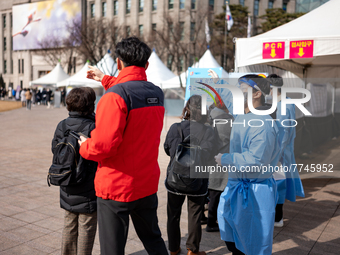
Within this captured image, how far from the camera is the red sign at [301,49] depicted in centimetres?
493

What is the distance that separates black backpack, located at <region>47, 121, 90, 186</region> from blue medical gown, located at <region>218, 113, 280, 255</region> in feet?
3.80

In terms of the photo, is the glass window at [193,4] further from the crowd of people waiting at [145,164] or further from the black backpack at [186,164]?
the black backpack at [186,164]

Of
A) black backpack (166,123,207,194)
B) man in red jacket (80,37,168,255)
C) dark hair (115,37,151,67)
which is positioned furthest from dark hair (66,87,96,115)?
black backpack (166,123,207,194)

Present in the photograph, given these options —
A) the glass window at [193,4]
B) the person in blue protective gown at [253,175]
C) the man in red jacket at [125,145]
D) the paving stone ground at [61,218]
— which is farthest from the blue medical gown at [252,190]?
the glass window at [193,4]

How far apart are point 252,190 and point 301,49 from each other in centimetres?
300

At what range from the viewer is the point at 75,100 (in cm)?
281

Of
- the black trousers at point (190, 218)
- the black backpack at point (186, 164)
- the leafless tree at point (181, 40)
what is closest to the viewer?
the black backpack at point (186, 164)

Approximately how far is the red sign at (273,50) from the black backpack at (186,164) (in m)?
2.45

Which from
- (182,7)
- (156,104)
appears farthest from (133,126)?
(182,7)

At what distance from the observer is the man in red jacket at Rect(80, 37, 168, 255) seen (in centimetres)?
217

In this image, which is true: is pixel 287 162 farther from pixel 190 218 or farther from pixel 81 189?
pixel 81 189

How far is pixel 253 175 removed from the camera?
9.19ft

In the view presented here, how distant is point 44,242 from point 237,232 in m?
2.19

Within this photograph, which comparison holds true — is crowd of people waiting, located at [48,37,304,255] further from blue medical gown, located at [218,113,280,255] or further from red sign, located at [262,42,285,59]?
red sign, located at [262,42,285,59]
